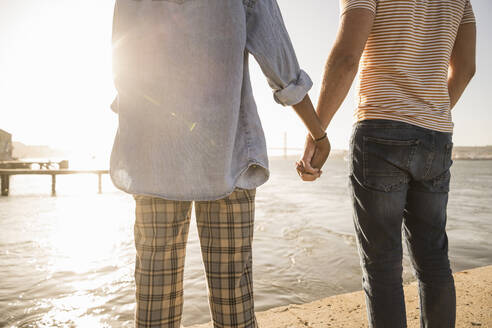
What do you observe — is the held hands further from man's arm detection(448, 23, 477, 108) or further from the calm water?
the calm water

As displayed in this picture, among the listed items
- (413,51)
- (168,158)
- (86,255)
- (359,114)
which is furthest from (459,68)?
(86,255)

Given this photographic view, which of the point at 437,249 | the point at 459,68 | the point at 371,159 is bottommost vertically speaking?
the point at 437,249

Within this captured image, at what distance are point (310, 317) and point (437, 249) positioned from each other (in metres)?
1.27

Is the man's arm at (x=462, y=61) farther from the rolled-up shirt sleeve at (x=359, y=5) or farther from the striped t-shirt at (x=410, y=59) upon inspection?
the rolled-up shirt sleeve at (x=359, y=5)

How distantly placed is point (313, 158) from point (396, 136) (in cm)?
35

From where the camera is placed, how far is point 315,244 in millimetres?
5082

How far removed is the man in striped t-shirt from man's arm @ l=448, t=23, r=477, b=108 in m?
0.10

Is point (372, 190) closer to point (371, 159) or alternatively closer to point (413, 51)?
point (371, 159)

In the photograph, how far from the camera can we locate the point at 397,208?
4.12 feet

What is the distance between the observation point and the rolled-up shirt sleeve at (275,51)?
38.2 inches

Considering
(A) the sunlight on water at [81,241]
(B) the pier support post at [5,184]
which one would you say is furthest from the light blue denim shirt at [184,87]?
(B) the pier support post at [5,184]

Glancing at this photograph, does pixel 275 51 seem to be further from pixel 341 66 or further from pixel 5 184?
pixel 5 184

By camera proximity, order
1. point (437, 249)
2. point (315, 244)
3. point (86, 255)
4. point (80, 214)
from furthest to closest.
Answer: point (80, 214)
point (315, 244)
point (86, 255)
point (437, 249)

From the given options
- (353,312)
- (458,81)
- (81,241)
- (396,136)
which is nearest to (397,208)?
(396,136)
